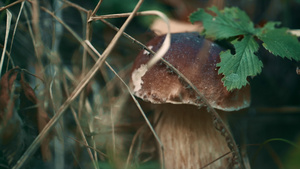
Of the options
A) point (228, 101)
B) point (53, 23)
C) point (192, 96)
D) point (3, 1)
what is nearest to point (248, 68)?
point (228, 101)

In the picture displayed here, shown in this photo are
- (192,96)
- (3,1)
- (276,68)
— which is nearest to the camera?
(192,96)

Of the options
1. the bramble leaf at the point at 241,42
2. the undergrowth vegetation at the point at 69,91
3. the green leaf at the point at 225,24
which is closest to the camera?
the undergrowth vegetation at the point at 69,91

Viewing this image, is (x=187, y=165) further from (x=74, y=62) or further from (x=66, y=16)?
(x=66, y=16)

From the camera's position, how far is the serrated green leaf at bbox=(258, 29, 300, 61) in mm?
1249

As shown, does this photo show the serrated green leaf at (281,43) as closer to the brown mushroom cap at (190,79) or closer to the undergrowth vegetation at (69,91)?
the brown mushroom cap at (190,79)

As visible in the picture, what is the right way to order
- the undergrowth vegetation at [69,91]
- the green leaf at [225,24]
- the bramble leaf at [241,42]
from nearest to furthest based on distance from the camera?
the undergrowth vegetation at [69,91]
the bramble leaf at [241,42]
the green leaf at [225,24]

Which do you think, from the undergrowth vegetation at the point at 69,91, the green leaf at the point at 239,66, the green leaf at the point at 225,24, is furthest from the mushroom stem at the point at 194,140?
the green leaf at the point at 225,24

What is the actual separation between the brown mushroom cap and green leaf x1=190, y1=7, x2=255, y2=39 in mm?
102

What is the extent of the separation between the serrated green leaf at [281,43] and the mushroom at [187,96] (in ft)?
0.80

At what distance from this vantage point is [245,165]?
1471mm

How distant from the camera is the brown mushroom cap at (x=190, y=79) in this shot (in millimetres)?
1200

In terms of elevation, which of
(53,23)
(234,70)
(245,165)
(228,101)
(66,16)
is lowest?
(245,165)

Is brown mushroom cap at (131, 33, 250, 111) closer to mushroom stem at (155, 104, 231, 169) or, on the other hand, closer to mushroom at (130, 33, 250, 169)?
mushroom at (130, 33, 250, 169)

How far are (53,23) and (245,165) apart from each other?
4.99ft
